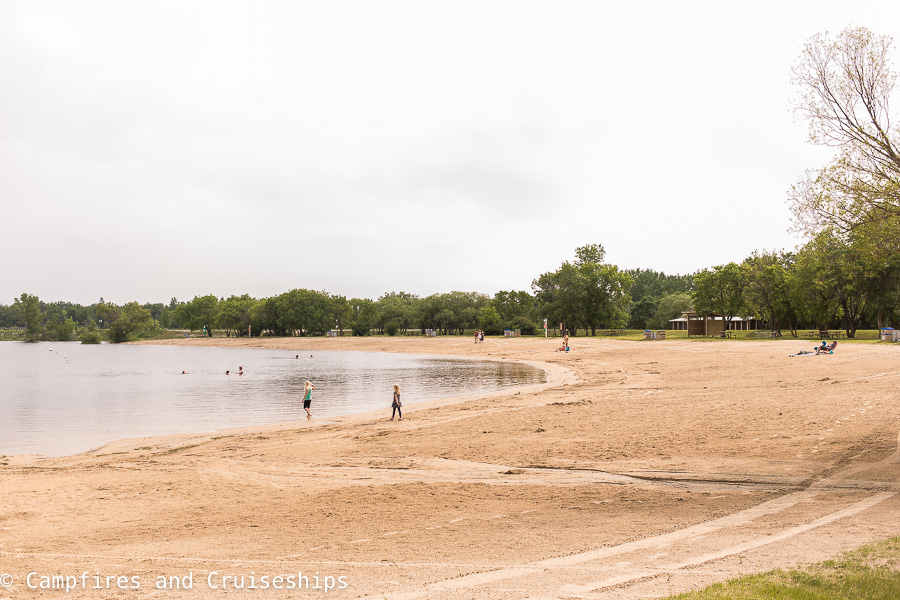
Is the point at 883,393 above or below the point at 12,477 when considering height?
above

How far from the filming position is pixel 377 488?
39.0ft

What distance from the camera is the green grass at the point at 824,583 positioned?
17.9 feet

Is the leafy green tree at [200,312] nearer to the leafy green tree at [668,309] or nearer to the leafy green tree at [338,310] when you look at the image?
the leafy green tree at [338,310]

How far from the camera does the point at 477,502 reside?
10.6 meters

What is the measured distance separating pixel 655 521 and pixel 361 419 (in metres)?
17.0

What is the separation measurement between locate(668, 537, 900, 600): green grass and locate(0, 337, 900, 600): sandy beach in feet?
1.28

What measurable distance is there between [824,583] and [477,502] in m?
5.97

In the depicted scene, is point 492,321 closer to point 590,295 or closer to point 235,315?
point 590,295

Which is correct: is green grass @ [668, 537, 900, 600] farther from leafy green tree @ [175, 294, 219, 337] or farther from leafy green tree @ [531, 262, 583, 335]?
leafy green tree @ [175, 294, 219, 337]

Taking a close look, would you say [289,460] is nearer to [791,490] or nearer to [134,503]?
[134,503]

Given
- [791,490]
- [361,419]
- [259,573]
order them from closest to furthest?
[259,573], [791,490], [361,419]

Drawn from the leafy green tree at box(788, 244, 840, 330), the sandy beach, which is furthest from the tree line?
the sandy beach

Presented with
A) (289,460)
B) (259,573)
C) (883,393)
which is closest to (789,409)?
(883,393)

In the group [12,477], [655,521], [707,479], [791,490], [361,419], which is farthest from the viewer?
[361,419]
